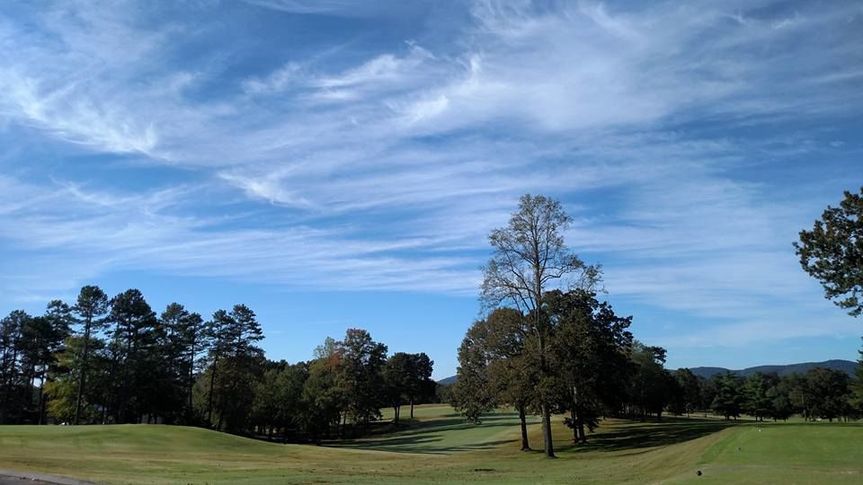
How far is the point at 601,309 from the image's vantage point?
58125 mm

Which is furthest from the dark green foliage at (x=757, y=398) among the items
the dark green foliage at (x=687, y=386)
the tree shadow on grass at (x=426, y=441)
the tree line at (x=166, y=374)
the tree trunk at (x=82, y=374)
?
the tree trunk at (x=82, y=374)

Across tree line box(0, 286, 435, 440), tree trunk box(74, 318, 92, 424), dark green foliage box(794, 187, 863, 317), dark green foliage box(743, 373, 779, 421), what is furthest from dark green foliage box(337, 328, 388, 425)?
dark green foliage box(743, 373, 779, 421)

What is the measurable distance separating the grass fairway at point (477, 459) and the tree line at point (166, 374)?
31.3m

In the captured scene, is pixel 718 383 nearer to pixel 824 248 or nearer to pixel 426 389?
pixel 426 389

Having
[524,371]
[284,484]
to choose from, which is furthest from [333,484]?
[524,371]

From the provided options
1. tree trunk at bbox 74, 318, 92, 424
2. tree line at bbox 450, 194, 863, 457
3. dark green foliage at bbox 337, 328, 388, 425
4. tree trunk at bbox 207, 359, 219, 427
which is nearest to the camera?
tree line at bbox 450, 194, 863, 457

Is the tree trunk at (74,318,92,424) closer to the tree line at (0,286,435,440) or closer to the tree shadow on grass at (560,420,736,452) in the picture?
the tree line at (0,286,435,440)

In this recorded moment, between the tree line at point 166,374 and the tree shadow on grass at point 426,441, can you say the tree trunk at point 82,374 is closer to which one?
the tree line at point 166,374

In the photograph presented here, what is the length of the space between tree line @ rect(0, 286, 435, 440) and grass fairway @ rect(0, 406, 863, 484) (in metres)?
31.3

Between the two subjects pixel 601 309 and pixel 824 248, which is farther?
pixel 601 309

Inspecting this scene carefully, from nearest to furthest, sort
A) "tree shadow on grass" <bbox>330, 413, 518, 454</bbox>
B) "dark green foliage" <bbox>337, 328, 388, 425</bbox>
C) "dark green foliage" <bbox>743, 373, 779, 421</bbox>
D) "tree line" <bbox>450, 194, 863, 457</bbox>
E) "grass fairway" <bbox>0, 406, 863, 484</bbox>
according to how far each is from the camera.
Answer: "grass fairway" <bbox>0, 406, 863, 484</bbox>
"tree line" <bbox>450, 194, 863, 457</bbox>
"tree shadow on grass" <bbox>330, 413, 518, 454</bbox>
"dark green foliage" <bbox>337, 328, 388, 425</bbox>
"dark green foliage" <bbox>743, 373, 779, 421</bbox>

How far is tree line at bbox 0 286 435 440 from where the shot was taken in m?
81.7

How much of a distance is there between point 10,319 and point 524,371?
86.6 metres

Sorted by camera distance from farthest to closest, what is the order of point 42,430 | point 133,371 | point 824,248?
1. point 133,371
2. point 42,430
3. point 824,248
